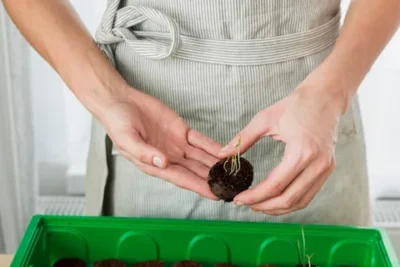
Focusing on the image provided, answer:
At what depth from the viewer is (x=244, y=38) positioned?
0.80 m

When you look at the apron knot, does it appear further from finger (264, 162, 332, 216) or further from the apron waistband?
finger (264, 162, 332, 216)

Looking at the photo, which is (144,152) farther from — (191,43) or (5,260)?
(5,260)

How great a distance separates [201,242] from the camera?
0.84 meters

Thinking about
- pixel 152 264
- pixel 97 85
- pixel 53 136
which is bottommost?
pixel 152 264

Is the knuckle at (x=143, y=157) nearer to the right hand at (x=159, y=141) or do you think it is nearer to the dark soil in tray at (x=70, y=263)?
the right hand at (x=159, y=141)

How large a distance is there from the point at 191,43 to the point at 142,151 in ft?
0.59

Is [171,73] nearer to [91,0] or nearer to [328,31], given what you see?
[328,31]

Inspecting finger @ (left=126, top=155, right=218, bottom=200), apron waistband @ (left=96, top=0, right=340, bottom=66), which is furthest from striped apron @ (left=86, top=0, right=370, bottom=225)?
finger @ (left=126, top=155, right=218, bottom=200)

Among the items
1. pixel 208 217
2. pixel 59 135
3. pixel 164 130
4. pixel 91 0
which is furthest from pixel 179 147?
pixel 59 135

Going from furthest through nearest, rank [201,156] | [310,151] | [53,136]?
1. [53,136]
2. [201,156]
3. [310,151]

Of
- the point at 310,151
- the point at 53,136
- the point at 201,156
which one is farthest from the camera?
the point at 53,136

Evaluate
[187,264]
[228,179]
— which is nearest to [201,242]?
[187,264]

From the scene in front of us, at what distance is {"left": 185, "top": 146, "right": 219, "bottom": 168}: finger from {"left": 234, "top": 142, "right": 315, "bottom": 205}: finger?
88 mm

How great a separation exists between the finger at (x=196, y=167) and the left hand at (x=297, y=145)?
0.05 metres
